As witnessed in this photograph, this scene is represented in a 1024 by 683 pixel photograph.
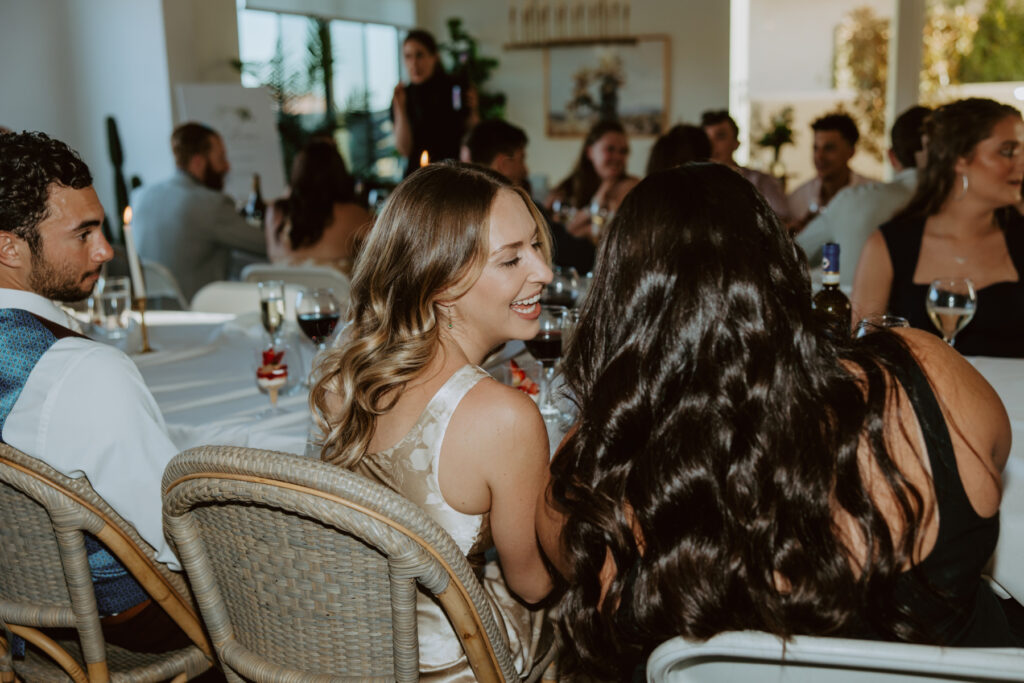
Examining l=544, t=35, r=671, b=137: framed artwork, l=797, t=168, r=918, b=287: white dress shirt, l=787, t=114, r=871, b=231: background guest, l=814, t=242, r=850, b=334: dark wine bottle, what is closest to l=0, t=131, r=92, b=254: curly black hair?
l=814, t=242, r=850, b=334: dark wine bottle

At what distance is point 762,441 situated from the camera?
0.94 metres

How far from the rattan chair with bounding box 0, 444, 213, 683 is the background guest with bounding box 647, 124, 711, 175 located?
310 cm

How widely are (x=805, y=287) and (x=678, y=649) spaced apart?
0.43 meters

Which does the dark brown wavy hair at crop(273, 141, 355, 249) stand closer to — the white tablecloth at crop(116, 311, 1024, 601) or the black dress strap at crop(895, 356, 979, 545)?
the white tablecloth at crop(116, 311, 1024, 601)

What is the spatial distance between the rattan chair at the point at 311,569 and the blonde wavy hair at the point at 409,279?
0.84 ft

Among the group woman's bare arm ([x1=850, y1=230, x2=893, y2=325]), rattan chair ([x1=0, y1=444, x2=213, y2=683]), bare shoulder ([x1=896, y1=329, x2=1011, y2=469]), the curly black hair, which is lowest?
rattan chair ([x1=0, y1=444, x2=213, y2=683])

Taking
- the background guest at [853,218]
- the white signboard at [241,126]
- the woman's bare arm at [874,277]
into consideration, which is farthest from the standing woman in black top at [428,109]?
the woman's bare arm at [874,277]

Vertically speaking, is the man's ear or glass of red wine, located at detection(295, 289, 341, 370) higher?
the man's ear

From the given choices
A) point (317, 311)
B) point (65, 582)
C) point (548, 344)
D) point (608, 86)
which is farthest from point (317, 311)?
point (608, 86)

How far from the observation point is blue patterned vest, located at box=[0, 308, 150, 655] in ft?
4.53

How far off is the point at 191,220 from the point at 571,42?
5.62 m

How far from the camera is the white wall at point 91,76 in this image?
6180 millimetres

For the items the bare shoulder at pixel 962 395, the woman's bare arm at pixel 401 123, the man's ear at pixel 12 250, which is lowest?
the bare shoulder at pixel 962 395

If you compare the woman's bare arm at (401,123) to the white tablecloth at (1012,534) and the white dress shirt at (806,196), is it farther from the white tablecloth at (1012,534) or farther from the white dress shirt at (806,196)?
the white tablecloth at (1012,534)
